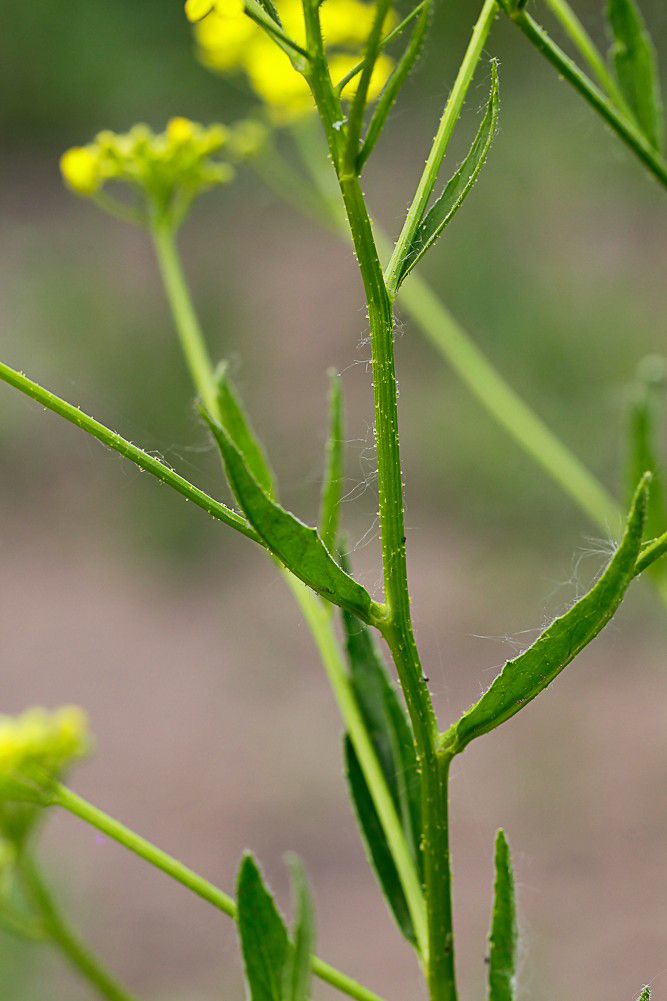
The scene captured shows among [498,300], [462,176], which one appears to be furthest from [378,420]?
[498,300]

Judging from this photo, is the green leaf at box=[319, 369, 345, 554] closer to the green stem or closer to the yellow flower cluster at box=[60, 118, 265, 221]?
the green stem

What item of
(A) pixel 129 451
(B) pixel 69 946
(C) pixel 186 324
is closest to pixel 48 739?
(B) pixel 69 946

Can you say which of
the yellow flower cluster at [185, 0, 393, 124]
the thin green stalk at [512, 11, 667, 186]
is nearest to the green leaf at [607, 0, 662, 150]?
the thin green stalk at [512, 11, 667, 186]

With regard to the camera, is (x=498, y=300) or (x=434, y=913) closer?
(x=434, y=913)

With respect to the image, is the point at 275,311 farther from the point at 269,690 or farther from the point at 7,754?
the point at 7,754

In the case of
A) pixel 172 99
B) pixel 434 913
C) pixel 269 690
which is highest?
pixel 172 99

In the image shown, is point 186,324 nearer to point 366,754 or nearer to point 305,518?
point 366,754

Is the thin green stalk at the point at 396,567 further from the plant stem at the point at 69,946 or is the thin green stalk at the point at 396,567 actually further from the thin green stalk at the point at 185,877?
the plant stem at the point at 69,946
